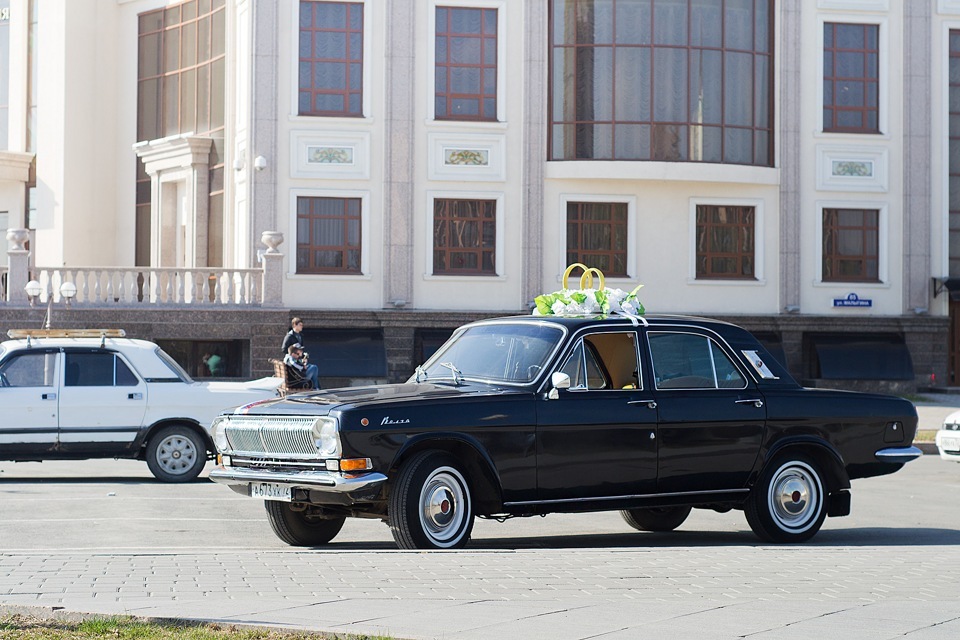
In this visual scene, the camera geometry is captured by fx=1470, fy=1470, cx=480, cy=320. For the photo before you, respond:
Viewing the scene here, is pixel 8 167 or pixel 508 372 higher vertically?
pixel 8 167

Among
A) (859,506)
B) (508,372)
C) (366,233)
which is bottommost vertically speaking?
(859,506)

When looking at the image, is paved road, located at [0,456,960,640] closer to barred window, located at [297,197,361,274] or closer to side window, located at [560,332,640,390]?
side window, located at [560,332,640,390]

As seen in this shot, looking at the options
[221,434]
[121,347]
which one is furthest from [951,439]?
[221,434]

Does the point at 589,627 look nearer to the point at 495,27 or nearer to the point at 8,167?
the point at 495,27

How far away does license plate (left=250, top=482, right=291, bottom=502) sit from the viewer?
33.0ft

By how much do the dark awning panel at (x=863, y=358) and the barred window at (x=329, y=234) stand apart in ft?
35.9

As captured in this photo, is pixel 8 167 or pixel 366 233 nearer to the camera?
pixel 366 233

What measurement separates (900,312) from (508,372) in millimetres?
25867

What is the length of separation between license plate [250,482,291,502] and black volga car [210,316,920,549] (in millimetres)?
11

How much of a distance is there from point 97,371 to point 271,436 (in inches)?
290

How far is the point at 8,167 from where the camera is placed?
131ft

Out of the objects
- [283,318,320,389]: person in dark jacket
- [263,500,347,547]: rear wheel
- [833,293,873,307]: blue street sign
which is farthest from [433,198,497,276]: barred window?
[263,500,347,547]: rear wheel

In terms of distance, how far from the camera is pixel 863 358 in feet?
112

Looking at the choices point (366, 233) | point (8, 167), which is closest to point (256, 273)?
point (366, 233)
